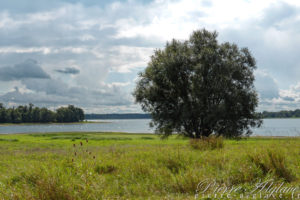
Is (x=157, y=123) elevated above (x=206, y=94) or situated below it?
below

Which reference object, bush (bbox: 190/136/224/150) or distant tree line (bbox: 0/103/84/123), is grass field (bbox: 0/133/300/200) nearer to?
bush (bbox: 190/136/224/150)

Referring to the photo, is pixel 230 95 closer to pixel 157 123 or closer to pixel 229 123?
pixel 229 123

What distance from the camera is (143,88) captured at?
104 ft

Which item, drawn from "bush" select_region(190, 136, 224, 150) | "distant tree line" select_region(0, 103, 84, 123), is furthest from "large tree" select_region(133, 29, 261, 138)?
"distant tree line" select_region(0, 103, 84, 123)

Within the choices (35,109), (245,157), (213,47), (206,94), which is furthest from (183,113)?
(35,109)

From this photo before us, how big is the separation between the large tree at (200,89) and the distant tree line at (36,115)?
167 m

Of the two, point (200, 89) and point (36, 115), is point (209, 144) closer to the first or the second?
point (200, 89)

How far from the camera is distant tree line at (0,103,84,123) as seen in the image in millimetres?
181025

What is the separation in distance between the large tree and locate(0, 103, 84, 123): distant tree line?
167 metres

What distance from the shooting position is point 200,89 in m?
28.4

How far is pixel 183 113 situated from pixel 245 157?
57.4ft

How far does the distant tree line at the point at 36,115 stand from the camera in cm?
18102

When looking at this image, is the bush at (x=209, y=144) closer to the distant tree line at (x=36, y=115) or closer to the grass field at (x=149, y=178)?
the grass field at (x=149, y=178)

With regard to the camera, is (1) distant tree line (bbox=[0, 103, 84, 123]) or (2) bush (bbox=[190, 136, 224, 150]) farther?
(1) distant tree line (bbox=[0, 103, 84, 123])
